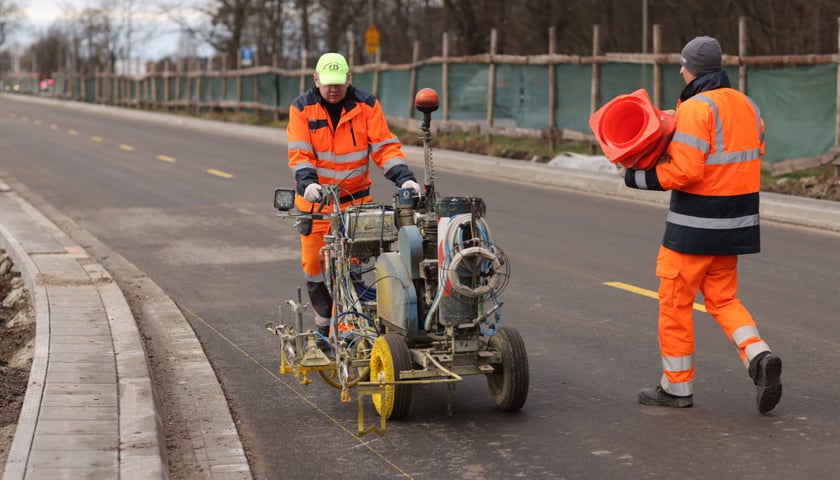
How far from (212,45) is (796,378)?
68319mm

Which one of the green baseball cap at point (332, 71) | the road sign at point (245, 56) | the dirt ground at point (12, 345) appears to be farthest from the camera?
the road sign at point (245, 56)

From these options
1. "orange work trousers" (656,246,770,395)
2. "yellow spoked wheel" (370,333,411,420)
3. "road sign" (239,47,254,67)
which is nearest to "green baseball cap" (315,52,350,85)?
"yellow spoked wheel" (370,333,411,420)

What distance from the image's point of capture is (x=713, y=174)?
21.9 feet

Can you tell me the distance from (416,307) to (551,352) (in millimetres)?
2062

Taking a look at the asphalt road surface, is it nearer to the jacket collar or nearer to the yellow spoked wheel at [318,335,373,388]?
the yellow spoked wheel at [318,335,373,388]

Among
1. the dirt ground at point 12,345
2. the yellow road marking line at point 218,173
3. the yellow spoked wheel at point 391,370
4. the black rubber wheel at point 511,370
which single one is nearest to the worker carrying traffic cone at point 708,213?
the black rubber wheel at point 511,370

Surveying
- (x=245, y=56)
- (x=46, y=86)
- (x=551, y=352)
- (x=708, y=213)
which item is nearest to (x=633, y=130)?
(x=708, y=213)

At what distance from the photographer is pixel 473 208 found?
21.0 feet

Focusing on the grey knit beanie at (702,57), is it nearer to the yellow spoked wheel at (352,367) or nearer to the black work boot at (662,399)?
the black work boot at (662,399)

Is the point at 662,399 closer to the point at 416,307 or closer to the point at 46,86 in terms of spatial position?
the point at 416,307

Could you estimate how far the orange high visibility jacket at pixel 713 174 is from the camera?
6613mm

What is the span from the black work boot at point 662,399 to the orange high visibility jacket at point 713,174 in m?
0.81

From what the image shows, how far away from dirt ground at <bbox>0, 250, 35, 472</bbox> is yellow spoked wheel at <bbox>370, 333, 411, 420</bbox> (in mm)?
1875

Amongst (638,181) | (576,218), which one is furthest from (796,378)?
(576,218)
